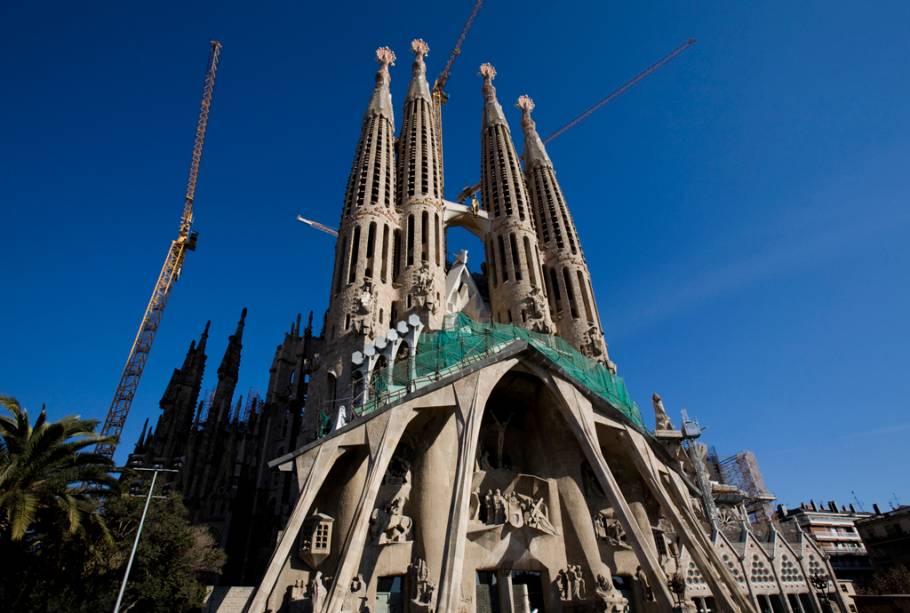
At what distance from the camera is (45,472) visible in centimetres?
1467

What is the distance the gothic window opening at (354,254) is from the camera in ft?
91.3

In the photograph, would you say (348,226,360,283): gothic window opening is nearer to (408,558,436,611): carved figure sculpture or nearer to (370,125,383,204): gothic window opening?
(370,125,383,204): gothic window opening

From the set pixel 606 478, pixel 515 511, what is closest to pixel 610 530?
pixel 606 478

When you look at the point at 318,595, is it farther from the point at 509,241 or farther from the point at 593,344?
the point at 509,241

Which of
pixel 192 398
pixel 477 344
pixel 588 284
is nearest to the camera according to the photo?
pixel 477 344

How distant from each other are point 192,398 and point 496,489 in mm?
36536

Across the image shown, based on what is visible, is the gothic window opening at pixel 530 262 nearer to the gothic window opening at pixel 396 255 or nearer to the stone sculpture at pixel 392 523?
the gothic window opening at pixel 396 255

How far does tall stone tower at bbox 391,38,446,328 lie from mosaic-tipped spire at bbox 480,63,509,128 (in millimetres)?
5938

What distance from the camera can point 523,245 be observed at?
34281mm

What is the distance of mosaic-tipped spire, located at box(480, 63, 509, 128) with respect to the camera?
146 ft

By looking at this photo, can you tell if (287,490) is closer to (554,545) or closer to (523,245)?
(554,545)

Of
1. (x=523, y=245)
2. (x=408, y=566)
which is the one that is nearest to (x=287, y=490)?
(x=408, y=566)

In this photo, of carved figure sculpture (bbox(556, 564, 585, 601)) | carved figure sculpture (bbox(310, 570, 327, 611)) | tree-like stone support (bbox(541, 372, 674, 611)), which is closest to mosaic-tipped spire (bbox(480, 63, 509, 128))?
tree-like stone support (bbox(541, 372, 674, 611))

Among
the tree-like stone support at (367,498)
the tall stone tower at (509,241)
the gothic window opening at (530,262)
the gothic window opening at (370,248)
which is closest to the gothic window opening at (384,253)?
the gothic window opening at (370,248)
